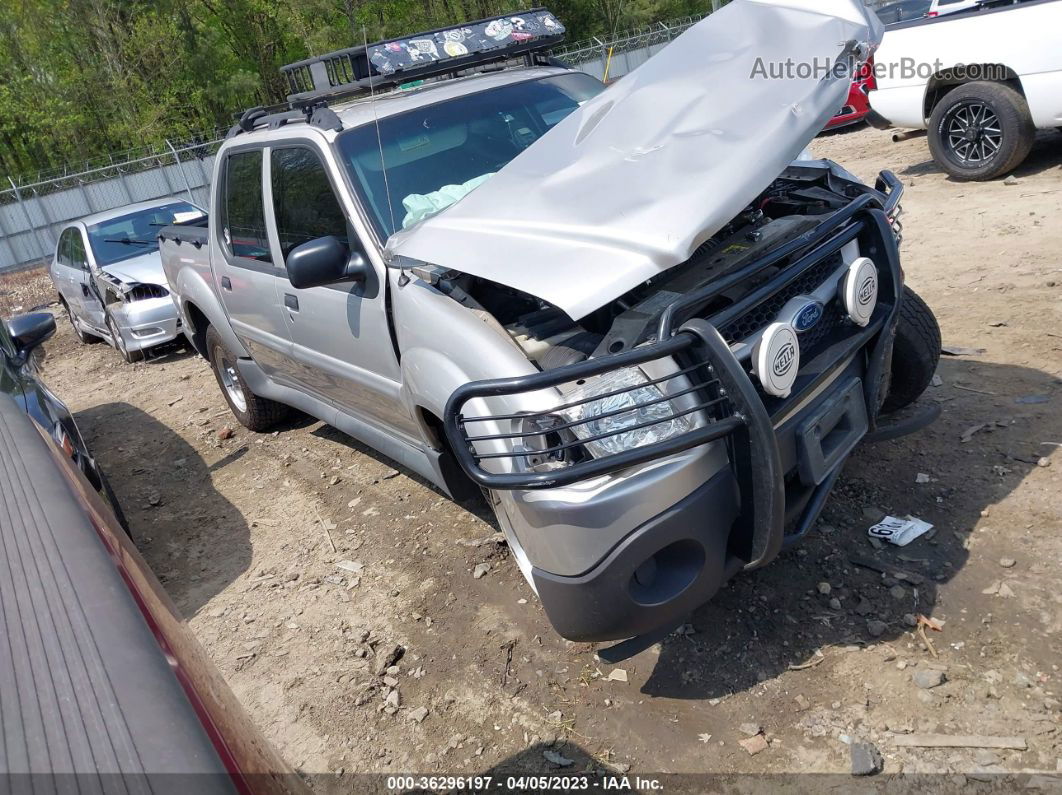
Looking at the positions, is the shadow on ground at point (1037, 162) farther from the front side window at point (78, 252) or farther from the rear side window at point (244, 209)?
the front side window at point (78, 252)

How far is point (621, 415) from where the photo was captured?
2.36 meters

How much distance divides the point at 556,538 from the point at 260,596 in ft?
6.86

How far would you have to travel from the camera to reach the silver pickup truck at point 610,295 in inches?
93.3

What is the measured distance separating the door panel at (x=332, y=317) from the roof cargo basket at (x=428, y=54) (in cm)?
47

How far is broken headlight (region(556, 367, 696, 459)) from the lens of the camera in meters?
2.36

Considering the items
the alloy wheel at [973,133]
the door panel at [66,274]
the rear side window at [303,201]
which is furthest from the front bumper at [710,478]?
the door panel at [66,274]

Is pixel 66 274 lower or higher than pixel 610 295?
lower

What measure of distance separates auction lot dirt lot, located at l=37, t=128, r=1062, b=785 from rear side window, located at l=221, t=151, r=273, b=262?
1.40 meters

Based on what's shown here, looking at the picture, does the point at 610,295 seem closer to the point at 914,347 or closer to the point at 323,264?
the point at 323,264

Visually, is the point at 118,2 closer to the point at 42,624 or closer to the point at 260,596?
the point at 260,596

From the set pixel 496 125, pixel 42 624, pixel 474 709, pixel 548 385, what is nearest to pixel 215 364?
pixel 496 125

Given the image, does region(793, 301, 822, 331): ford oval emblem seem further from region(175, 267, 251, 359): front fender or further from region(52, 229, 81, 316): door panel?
region(52, 229, 81, 316): door panel

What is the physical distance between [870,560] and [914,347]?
107 centimetres

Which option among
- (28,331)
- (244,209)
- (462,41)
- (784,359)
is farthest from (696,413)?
(28,331)
